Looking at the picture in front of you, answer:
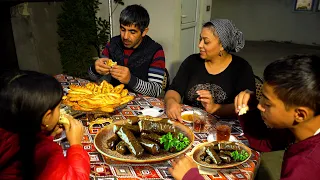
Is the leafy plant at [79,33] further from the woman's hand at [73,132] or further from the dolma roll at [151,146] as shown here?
the dolma roll at [151,146]

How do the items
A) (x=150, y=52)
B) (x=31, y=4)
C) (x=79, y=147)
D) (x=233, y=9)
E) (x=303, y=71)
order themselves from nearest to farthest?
(x=303, y=71) < (x=79, y=147) < (x=150, y=52) < (x=31, y=4) < (x=233, y=9)

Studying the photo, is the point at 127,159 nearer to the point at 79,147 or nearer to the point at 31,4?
the point at 79,147

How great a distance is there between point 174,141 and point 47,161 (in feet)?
2.22

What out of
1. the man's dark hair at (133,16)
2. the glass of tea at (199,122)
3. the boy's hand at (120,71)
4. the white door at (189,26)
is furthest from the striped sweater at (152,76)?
the white door at (189,26)

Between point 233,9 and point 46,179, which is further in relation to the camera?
point 233,9

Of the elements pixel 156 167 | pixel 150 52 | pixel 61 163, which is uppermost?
pixel 150 52

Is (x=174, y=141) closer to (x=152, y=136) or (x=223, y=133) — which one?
(x=152, y=136)

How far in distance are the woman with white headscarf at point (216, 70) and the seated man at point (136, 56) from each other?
298 mm

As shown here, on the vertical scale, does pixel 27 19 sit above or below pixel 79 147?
above

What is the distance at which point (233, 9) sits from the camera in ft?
38.1

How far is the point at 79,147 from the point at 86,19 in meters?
4.13

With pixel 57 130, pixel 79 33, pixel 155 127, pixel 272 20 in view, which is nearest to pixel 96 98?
pixel 57 130

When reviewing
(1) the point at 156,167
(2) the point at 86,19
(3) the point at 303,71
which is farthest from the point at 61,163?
(2) the point at 86,19

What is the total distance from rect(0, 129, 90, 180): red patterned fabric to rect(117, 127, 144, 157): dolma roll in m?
0.25
